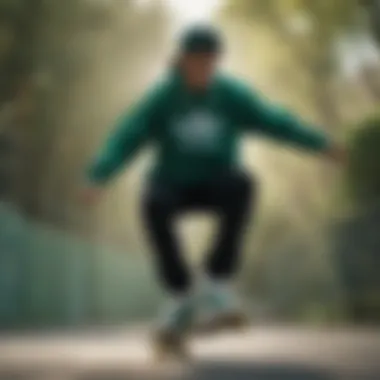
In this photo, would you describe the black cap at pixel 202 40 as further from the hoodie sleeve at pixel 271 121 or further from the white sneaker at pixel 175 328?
the white sneaker at pixel 175 328

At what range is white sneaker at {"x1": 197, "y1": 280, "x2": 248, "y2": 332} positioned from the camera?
3.55 ft

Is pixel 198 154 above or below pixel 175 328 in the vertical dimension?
above

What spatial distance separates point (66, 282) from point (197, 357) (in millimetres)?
196

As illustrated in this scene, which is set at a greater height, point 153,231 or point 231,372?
point 153,231

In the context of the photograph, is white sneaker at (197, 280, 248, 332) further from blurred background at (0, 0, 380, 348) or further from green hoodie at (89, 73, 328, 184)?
green hoodie at (89, 73, 328, 184)

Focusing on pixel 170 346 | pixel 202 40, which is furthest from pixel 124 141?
pixel 170 346

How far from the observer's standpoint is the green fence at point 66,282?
1077 mm

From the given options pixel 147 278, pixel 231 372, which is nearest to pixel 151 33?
pixel 147 278

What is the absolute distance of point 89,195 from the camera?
1.10 metres

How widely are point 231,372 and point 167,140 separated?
12.3 inches

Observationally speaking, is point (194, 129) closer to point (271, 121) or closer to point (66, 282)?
point (271, 121)

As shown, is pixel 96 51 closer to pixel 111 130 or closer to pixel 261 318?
pixel 111 130

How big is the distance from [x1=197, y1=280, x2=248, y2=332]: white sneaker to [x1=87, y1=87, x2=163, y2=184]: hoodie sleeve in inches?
7.7

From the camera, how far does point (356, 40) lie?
3.74ft
